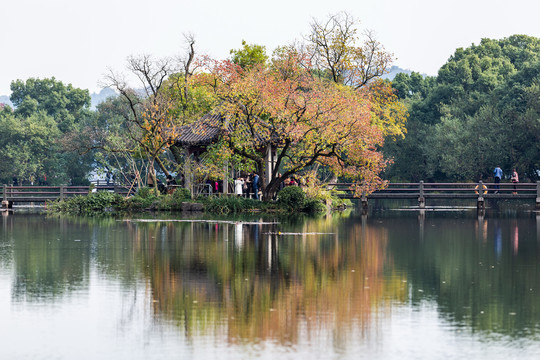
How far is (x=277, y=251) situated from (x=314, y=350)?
11702 millimetres

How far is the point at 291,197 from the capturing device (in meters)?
44.6

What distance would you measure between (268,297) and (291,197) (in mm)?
30421

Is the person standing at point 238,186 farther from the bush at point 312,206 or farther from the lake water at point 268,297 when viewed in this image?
the lake water at point 268,297

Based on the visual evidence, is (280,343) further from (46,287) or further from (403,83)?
(403,83)

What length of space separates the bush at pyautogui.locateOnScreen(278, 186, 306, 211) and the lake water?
17434 millimetres

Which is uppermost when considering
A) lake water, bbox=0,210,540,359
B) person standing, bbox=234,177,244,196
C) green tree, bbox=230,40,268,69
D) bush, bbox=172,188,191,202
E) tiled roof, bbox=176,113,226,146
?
green tree, bbox=230,40,268,69

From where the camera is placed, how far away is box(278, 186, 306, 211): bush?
44.5m

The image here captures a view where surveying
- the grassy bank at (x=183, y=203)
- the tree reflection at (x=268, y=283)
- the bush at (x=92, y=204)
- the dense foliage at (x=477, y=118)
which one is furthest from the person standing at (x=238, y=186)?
the dense foliage at (x=477, y=118)

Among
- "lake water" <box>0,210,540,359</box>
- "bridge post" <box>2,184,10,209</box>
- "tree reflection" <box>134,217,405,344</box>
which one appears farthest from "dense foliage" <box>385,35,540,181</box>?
"tree reflection" <box>134,217,405,344</box>

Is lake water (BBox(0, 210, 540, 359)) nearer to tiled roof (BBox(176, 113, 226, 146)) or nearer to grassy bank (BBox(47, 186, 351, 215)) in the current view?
grassy bank (BBox(47, 186, 351, 215))

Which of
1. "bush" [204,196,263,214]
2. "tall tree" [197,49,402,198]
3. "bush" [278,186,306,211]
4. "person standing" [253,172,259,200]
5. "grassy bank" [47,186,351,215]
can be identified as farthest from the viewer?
"person standing" [253,172,259,200]

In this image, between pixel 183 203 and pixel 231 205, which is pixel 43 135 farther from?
pixel 231 205

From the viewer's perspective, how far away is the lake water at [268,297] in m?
10.6

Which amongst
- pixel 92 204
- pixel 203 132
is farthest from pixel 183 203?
pixel 92 204
